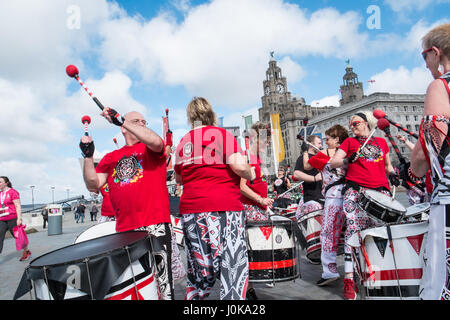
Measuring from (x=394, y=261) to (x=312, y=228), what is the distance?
2238 millimetres

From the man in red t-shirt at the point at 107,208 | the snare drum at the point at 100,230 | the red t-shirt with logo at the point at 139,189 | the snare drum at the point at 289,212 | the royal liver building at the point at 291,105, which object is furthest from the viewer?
the royal liver building at the point at 291,105

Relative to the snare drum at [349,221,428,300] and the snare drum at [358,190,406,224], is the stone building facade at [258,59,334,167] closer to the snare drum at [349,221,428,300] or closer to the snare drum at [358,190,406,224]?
the snare drum at [358,190,406,224]

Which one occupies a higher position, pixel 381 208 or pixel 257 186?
pixel 257 186

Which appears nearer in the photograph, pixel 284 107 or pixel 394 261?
pixel 394 261

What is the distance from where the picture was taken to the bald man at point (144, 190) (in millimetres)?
2574

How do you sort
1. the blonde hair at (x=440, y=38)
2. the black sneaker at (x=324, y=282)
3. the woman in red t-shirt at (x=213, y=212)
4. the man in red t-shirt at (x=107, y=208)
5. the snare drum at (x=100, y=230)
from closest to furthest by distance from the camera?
the blonde hair at (x=440, y=38), the woman in red t-shirt at (x=213, y=212), the snare drum at (x=100, y=230), the black sneaker at (x=324, y=282), the man in red t-shirt at (x=107, y=208)

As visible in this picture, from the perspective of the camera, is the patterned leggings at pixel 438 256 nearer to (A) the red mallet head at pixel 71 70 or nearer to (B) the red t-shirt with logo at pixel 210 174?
(B) the red t-shirt with logo at pixel 210 174

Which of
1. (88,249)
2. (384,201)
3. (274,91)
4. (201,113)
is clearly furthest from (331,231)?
(274,91)

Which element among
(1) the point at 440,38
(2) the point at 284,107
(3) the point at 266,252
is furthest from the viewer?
(2) the point at 284,107

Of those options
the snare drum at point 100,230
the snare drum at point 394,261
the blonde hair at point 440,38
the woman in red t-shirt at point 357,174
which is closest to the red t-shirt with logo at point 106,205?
the snare drum at point 100,230

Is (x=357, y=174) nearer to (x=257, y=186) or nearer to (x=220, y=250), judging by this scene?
(x=257, y=186)

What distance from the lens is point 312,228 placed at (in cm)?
467


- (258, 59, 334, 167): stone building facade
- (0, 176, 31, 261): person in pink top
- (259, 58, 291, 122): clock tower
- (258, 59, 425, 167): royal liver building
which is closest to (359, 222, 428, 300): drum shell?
(0, 176, 31, 261): person in pink top
